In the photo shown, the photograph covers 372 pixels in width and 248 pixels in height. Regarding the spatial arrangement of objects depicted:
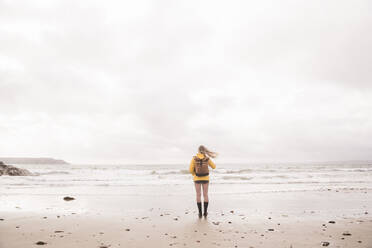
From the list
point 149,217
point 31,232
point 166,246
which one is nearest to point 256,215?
point 149,217

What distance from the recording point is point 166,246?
5684 mm

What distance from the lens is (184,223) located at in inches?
314

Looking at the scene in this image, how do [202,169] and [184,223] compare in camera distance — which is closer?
[184,223]

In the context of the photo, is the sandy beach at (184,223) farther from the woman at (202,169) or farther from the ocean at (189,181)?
the ocean at (189,181)

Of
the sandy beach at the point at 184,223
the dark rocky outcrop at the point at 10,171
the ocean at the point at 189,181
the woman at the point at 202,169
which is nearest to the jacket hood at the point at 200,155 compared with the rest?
the woman at the point at 202,169

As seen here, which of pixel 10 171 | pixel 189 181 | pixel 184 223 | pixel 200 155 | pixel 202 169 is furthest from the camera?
pixel 10 171

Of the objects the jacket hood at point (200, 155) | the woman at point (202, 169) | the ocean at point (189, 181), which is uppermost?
the jacket hood at point (200, 155)

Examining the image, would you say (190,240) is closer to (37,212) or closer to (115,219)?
(115,219)

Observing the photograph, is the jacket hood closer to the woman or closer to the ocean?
the woman

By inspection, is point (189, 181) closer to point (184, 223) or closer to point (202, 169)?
point (202, 169)

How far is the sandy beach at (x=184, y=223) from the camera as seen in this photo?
6008 millimetres

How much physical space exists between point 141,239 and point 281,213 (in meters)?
5.43

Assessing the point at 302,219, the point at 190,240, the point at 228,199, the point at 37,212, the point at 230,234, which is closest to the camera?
the point at 190,240

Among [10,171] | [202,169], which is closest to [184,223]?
[202,169]
